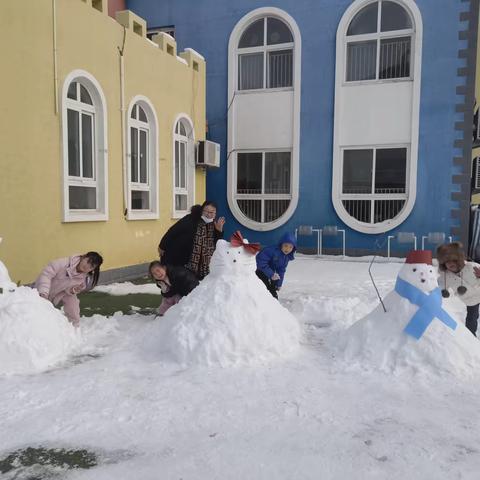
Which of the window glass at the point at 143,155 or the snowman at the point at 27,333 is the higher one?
the window glass at the point at 143,155

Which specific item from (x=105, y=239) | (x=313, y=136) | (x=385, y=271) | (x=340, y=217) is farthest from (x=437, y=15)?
(x=105, y=239)

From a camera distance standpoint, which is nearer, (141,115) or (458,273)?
(458,273)

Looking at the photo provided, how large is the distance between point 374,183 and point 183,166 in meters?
4.46

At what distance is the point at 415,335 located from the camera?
11.3 ft

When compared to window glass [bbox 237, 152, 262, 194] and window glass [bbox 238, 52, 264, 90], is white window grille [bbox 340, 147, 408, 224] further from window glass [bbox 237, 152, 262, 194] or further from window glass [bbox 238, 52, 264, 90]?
window glass [bbox 238, 52, 264, 90]

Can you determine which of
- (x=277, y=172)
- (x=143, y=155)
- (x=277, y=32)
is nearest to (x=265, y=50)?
(x=277, y=32)

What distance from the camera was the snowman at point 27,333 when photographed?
351 centimetres

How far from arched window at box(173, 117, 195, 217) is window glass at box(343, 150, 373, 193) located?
12.0 ft

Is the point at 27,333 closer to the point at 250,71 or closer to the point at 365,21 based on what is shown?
the point at 250,71

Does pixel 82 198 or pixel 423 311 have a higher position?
pixel 82 198

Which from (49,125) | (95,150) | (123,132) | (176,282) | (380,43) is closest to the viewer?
(176,282)

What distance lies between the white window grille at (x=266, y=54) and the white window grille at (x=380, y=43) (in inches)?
57.8

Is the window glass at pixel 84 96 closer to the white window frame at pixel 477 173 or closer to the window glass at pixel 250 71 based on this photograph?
the window glass at pixel 250 71

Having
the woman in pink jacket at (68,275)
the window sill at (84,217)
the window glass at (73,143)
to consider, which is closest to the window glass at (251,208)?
the window sill at (84,217)
